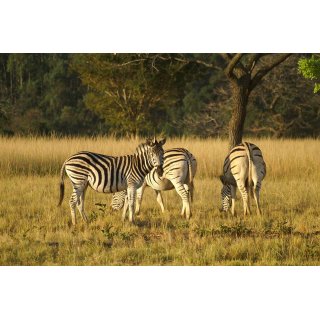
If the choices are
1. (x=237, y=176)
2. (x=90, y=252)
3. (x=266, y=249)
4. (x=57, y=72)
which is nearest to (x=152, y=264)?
(x=90, y=252)

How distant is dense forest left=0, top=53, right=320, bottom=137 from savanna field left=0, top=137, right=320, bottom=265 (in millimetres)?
1091

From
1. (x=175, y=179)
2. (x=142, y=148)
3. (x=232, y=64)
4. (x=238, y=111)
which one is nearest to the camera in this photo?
(x=142, y=148)

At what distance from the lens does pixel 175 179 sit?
499 inches

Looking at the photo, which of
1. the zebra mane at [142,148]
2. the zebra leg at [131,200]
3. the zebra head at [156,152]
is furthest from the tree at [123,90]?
the zebra leg at [131,200]

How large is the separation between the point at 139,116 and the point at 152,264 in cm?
1217

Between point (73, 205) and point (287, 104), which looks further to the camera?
point (287, 104)

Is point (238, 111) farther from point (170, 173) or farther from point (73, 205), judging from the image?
point (73, 205)

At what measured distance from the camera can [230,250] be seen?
1011 centimetres

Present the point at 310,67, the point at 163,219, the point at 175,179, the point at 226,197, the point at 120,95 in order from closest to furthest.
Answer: the point at 310,67 → the point at 163,219 → the point at 175,179 → the point at 226,197 → the point at 120,95

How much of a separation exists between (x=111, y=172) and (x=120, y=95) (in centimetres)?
1084

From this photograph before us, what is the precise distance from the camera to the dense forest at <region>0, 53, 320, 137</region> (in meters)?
17.2

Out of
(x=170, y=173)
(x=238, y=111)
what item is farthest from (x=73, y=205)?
(x=238, y=111)

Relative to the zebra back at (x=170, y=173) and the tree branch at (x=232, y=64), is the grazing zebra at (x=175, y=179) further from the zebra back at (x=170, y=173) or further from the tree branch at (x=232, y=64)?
the tree branch at (x=232, y=64)
